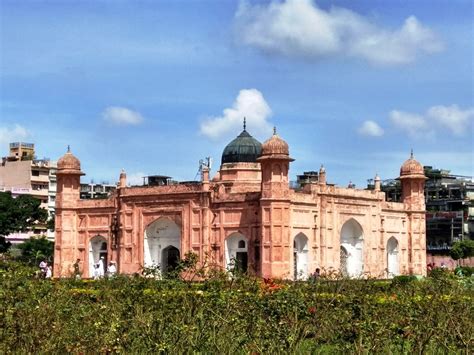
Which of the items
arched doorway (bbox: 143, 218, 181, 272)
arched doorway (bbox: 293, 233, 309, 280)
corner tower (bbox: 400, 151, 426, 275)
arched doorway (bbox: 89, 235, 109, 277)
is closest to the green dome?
arched doorway (bbox: 143, 218, 181, 272)

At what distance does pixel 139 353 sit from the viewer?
10781 mm

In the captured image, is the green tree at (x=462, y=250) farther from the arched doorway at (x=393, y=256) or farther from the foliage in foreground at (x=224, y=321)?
the foliage in foreground at (x=224, y=321)

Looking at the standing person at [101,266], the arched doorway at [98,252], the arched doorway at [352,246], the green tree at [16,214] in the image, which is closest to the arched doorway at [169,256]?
the standing person at [101,266]

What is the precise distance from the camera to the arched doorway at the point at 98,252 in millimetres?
39344

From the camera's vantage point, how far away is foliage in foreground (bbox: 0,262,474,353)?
416 inches

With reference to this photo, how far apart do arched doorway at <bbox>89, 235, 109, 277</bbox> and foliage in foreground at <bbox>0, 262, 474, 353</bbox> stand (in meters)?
23.5

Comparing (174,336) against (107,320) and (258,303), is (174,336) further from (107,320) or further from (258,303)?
(258,303)

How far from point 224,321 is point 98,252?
94.0 feet

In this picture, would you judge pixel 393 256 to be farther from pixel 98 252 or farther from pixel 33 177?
pixel 33 177

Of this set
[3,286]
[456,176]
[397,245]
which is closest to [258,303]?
[3,286]

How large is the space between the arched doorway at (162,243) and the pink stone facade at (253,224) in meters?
0.04

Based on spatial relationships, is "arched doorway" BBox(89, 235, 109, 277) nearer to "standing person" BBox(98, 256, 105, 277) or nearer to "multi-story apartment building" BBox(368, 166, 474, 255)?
"standing person" BBox(98, 256, 105, 277)

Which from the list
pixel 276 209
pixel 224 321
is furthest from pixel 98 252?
pixel 224 321

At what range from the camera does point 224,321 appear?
38.5 feet
